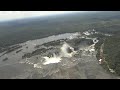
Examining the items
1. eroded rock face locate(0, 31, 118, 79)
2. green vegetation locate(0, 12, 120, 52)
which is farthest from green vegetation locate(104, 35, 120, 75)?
green vegetation locate(0, 12, 120, 52)

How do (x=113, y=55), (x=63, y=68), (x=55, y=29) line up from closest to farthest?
(x=63, y=68) < (x=113, y=55) < (x=55, y=29)

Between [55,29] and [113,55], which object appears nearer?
[113,55]

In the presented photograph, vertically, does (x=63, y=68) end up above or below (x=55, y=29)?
above

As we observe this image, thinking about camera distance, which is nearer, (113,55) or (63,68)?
(63,68)

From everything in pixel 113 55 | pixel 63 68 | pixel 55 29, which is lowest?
pixel 55 29

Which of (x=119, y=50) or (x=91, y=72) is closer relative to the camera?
(x=91, y=72)

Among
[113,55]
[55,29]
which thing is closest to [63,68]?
[113,55]

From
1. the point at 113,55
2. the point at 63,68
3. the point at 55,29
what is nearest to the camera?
the point at 63,68

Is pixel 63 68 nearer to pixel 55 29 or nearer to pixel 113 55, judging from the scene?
pixel 113 55
